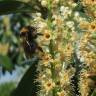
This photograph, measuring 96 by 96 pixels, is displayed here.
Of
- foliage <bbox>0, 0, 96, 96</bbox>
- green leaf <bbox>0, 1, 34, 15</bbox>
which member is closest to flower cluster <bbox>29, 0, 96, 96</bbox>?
foliage <bbox>0, 0, 96, 96</bbox>

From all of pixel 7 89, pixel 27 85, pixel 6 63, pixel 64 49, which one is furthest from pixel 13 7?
pixel 7 89

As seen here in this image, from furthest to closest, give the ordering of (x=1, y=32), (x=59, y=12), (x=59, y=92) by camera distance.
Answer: (x=1, y=32) < (x=59, y=12) < (x=59, y=92)

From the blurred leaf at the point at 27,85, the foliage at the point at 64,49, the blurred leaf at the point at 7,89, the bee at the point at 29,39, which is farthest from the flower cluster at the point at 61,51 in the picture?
the blurred leaf at the point at 7,89

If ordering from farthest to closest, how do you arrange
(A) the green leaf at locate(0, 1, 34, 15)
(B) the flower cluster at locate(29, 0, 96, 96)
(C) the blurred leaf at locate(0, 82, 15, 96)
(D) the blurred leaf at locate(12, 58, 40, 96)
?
(C) the blurred leaf at locate(0, 82, 15, 96)
(A) the green leaf at locate(0, 1, 34, 15)
(D) the blurred leaf at locate(12, 58, 40, 96)
(B) the flower cluster at locate(29, 0, 96, 96)

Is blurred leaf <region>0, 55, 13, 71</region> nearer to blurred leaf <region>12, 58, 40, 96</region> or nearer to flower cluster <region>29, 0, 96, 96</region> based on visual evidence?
blurred leaf <region>12, 58, 40, 96</region>

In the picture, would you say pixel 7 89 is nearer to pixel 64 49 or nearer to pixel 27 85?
pixel 27 85

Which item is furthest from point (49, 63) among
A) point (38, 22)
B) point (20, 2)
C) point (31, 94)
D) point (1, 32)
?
point (1, 32)

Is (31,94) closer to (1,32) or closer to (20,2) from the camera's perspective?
(20,2)

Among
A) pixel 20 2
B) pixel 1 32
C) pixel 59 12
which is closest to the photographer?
pixel 59 12
